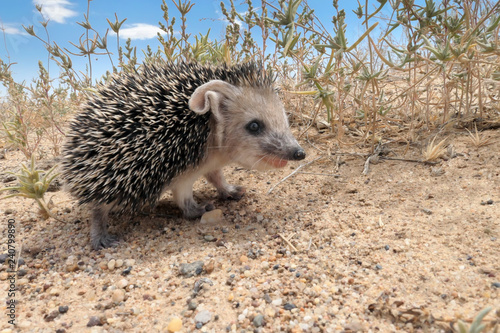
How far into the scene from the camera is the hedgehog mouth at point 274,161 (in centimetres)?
366

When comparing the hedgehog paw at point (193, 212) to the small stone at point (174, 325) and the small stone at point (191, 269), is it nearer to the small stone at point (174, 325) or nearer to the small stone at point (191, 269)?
the small stone at point (191, 269)

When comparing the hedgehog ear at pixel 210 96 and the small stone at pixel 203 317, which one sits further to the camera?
the hedgehog ear at pixel 210 96

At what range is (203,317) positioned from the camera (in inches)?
91.1

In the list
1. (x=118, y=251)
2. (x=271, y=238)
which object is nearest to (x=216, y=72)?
(x=271, y=238)

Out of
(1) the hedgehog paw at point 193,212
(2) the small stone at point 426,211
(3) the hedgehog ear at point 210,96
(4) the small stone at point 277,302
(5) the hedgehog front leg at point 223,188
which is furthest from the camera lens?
(5) the hedgehog front leg at point 223,188

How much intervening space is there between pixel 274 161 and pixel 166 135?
119 centimetres

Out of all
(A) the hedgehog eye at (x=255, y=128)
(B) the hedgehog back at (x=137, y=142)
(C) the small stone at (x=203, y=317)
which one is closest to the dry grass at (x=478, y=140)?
(A) the hedgehog eye at (x=255, y=128)

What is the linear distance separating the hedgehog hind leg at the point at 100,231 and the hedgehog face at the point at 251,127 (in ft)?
4.72

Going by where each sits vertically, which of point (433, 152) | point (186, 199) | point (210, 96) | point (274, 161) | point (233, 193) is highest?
point (210, 96)

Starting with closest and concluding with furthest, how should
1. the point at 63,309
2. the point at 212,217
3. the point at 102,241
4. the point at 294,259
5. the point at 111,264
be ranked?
the point at 63,309 → the point at 294,259 → the point at 111,264 → the point at 102,241 → the point at 212,217

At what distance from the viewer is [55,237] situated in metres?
3.84

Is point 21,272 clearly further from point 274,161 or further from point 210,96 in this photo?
point 274,161

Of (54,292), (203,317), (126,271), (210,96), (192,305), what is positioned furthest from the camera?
(210,96)

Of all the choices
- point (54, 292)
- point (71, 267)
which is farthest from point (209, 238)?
point (54, 292)
